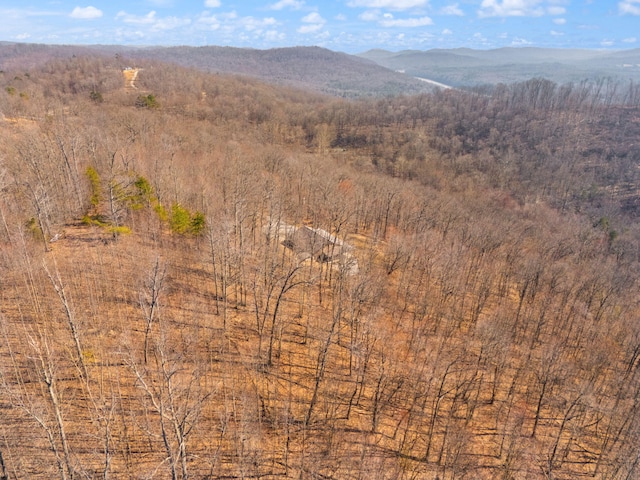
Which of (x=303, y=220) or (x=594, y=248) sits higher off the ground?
(x=303, y=220)

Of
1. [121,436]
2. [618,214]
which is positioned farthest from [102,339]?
[618,214]

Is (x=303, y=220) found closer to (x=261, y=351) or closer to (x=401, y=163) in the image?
(x=261, y=351)

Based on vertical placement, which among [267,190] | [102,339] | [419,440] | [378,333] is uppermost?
[267,190]

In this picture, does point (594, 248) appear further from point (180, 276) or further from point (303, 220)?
point (180, 276)

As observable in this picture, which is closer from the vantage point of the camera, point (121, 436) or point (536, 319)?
point (121, 436)

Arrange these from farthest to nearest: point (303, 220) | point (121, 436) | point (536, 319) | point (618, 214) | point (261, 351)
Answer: point (618, 214)
point (303, 220)
point (536, 319)
point (261, 351)
point (121, 436)

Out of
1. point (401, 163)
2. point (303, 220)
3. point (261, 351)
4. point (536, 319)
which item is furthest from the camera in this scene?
point (401, 163)
